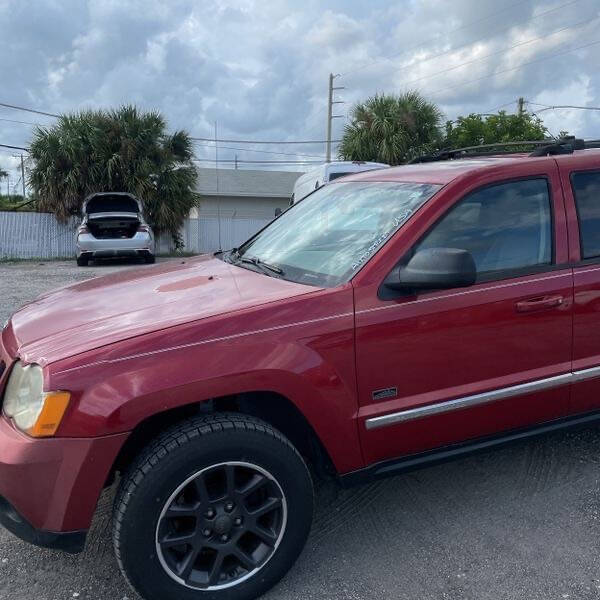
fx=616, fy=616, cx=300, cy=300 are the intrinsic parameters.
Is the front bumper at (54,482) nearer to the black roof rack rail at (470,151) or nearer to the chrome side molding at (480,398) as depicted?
the chrome side molding at (480,398)

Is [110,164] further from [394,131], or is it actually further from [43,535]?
[43,535]

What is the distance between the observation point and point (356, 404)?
8.48ft

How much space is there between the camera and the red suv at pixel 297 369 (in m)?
2.23

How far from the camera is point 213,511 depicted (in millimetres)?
2404

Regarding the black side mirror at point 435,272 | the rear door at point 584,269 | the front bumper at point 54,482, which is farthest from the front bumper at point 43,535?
the rear door at point 584,269

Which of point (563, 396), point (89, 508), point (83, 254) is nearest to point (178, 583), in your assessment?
point (89, 508)

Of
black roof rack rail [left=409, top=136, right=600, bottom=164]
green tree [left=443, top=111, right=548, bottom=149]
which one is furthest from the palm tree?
black roof rack rail [left=409, top=136, right=600, bottom=164]

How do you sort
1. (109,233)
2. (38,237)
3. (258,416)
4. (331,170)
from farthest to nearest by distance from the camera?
1. (38,237)
2. (109,233)
3. (331,170)
4. (258,416)

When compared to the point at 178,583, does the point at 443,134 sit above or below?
above

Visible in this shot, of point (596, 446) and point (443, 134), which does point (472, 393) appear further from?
point (443, 134)

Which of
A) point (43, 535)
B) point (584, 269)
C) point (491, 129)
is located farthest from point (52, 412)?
point (491, 129)

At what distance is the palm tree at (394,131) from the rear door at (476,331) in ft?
62.0

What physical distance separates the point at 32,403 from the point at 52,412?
0.43ft

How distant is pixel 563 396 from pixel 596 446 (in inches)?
40.3
